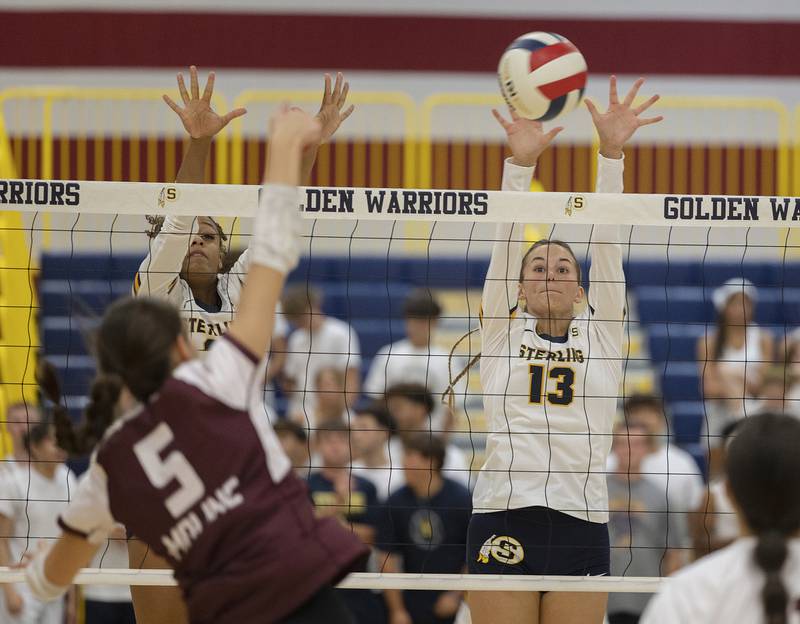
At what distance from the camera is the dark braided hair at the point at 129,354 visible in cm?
280

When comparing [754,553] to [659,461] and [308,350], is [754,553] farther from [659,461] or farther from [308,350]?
[308,350]

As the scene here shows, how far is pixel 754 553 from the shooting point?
2.43m

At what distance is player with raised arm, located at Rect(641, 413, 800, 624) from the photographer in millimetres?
2424

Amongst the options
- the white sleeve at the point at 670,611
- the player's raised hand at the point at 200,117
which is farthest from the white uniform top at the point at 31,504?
the white sleeve at the point at 670,611

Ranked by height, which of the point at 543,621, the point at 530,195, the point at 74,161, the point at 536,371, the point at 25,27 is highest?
the point at 25,27

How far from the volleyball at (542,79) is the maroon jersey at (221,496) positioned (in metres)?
2.36

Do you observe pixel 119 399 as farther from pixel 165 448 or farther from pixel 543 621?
pixel 543 621

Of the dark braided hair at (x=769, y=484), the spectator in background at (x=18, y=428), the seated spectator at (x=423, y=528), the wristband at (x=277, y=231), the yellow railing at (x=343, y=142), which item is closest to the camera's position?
the dark braided hair at (x=769, y=484)

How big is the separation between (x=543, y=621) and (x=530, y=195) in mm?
1556

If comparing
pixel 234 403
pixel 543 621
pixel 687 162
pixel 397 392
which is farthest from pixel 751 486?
pixel 687 162

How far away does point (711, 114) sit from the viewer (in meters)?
12.9

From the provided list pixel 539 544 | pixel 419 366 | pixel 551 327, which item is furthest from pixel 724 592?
pixel 419 366

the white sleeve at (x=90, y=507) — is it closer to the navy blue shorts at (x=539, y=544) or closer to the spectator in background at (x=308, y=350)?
the navy blue shorts at (x=539, y=544)

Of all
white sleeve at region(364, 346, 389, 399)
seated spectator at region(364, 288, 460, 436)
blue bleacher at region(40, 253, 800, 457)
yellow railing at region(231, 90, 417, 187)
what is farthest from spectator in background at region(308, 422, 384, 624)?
yellow railing at region(231, 90, 417, 187)
